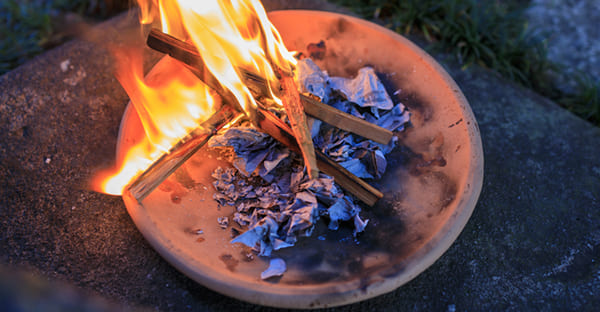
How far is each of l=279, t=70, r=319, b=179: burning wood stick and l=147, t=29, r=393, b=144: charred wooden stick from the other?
59 millimetres

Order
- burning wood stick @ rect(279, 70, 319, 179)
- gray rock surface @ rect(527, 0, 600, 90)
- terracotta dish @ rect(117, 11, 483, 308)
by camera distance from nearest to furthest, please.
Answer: terracotta dish @ rect(117, 11, 483, 308) → burning wood stick @ rect(279, 70, 319, 179) → gray rock surface @ rect(527, 0, 600, 90)

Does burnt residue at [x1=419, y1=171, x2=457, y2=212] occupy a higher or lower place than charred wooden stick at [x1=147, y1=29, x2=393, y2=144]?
lower

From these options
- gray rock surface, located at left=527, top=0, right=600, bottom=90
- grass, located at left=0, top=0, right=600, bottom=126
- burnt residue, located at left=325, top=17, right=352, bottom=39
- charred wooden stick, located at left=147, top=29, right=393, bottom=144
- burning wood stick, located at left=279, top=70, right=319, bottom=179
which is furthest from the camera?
gray rock surface, located at left=527, top=0, right=600, bottom=90

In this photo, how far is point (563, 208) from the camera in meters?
2.12

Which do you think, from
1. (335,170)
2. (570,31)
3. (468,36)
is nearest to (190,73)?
(335,170)

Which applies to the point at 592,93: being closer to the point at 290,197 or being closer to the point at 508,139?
the point at 508,139

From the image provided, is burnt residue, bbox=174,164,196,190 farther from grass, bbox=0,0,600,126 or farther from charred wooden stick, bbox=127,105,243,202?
grass, bbox=0,0,600,126

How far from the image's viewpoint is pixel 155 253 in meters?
1.86

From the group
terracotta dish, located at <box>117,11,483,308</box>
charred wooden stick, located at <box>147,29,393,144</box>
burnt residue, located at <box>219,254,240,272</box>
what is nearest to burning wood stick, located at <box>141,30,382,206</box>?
charred wooden stick, located at <box>147,29,393,144</box>

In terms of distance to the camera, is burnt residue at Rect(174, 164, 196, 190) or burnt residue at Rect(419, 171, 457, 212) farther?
burnt residue at Rect(174, 164, 196, 190)

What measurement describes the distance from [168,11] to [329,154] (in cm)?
113

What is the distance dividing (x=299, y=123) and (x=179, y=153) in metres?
0.58

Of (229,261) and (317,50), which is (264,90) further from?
(229,261)

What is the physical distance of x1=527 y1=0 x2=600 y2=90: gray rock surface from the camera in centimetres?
298
